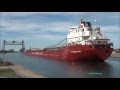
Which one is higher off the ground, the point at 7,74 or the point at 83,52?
the point at 83,52

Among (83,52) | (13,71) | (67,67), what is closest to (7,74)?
(13,71)

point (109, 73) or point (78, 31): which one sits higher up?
point (78, 31)

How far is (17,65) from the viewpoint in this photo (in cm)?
653

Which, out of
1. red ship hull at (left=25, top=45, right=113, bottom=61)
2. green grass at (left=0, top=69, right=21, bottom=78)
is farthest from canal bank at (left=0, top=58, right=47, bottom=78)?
red ship hull at (left=25, top=45, right=113, bottom=61)

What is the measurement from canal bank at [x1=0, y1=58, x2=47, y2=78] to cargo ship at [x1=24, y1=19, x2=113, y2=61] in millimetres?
419

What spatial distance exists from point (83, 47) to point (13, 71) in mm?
1441

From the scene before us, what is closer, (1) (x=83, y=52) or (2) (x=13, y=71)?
(2) (x=13, y=71)

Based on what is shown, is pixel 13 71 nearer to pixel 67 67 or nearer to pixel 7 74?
pixel 7 74

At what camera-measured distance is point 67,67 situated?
6.76 m

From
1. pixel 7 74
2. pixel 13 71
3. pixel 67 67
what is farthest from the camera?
pixel 67 67

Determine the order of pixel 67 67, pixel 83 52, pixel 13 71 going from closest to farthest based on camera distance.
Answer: pixel 13 71, pixel 67 67, pixel 83 52
